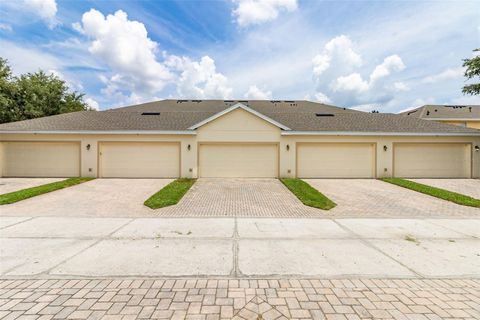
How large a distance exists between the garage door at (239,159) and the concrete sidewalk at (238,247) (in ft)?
24.7

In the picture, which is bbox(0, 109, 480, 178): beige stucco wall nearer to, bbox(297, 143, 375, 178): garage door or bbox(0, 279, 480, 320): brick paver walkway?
bbox(297, 143, 375, 178): garage door

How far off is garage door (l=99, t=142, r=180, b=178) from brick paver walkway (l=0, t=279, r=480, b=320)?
1068 centimetres

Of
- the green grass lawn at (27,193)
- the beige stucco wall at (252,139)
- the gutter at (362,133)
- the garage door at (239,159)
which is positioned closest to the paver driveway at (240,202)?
the garage door at (239,159)

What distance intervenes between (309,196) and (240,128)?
6533mm

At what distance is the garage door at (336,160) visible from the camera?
14.1 m

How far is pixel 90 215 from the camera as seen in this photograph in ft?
22.7

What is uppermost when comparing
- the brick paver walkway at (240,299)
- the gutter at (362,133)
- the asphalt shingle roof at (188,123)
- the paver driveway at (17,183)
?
the asphalt shingle roof at (188,123)

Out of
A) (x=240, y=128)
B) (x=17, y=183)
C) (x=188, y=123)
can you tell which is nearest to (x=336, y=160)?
(x=240, y=128)

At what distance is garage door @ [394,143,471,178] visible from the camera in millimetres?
14062

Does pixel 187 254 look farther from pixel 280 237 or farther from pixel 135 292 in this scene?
pixel 280 237

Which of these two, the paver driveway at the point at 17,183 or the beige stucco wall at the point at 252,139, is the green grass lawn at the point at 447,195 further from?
the paver driveway at the point at 17,183

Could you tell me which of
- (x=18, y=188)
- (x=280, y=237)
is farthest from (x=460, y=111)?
(x=18, y=188)

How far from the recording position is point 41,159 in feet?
45.2

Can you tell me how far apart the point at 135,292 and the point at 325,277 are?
9.83 feet
